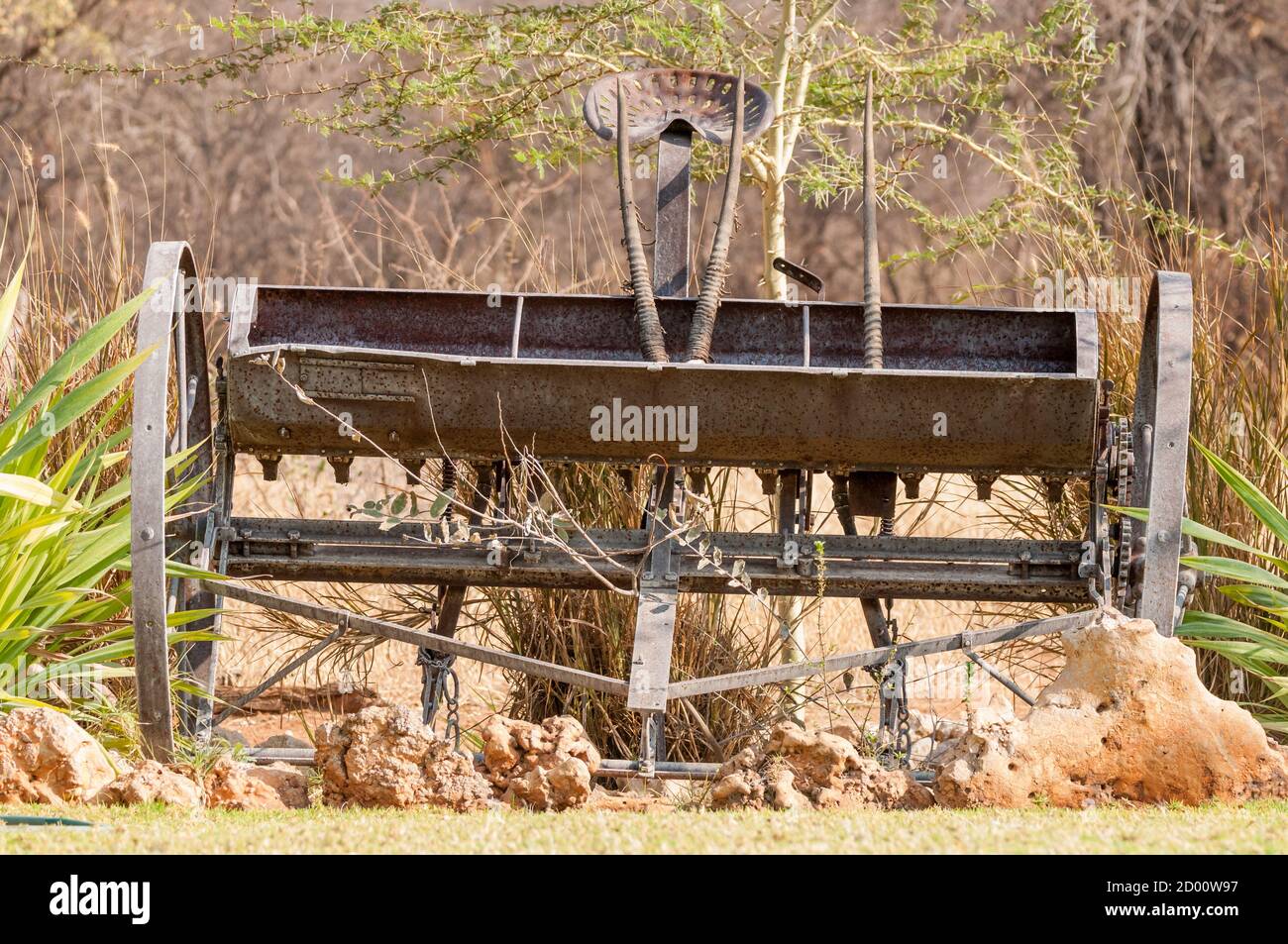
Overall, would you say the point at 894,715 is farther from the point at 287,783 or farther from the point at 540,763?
the point at 287,783

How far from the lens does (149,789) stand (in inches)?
141

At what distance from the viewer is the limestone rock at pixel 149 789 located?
11.7 ft

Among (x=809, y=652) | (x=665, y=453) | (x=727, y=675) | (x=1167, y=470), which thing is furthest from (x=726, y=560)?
(x=809, y=652)

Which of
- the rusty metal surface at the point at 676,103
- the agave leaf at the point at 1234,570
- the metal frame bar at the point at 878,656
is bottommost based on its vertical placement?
the metal frame bar at the point at 878,656

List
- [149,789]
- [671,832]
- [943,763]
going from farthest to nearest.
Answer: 1. [943,763]
2. [149,789]
3. [671,832]

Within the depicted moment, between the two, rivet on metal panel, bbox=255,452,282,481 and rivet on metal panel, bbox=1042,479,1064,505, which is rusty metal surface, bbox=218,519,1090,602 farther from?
rivet on metal panel, bbox=1042,479,1064,505

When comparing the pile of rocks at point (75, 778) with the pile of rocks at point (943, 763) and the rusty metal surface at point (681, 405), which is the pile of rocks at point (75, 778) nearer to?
the pile of rocks at point (943, 763)

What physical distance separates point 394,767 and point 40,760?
2.94 feet

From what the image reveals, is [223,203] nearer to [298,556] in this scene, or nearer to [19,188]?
[19,188]

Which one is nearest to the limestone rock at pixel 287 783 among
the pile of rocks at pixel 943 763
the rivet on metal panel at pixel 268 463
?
the pile of rocks at pixel 943 763

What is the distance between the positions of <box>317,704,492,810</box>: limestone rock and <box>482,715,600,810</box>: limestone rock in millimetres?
91

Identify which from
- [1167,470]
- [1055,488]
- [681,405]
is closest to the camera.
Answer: [1167,470]

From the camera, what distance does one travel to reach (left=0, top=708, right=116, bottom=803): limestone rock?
3.64 m

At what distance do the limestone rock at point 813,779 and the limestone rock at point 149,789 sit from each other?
4.38 ft
